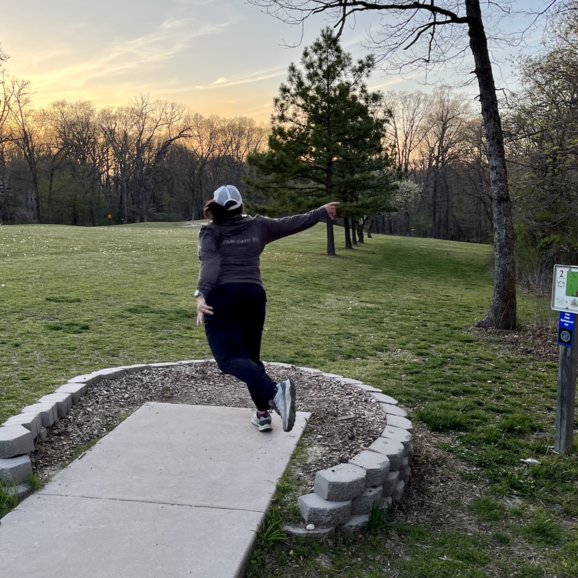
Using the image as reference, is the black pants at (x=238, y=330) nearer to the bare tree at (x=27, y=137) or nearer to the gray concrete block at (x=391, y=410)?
the gray concrete block at (x=391, y=410)

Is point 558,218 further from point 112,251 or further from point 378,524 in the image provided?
point 112,251

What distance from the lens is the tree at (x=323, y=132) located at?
20672mm

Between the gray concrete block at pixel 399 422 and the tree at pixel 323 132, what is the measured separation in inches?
678

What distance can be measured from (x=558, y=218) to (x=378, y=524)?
1061cm

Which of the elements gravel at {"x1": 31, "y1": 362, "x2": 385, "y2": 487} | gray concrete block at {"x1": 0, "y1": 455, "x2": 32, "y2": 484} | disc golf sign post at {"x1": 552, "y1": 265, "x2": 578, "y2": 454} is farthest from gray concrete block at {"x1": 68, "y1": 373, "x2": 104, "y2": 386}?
disc golf sign post at {"x1": 552, "y1": 265, "x2": 578, "y2": 454}

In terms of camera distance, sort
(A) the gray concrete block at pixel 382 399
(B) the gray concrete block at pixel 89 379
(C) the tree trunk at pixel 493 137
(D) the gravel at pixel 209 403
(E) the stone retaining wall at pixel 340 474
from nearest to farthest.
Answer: (E) the stone retaining wall at pixel 340 474 < (D) the gravel at pixel 209 403 < (A) the gray concrete block at pixel 382 399 < (B) the gray concrete block at pixel 89 379 < (C) the tree trunk at pixel 493 137

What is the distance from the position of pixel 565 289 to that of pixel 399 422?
1464 mm

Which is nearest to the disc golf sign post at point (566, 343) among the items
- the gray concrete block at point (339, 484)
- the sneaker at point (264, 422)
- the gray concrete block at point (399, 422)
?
the gray concrete block at point (399, 422)

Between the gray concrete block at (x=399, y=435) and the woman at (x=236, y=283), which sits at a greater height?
the woman at (x=236, y=283)

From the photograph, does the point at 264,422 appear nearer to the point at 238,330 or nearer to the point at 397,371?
the point at 238,330

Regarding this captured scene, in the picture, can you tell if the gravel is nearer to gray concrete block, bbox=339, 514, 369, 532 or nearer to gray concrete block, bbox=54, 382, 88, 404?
gray concrete block, bbox=54, 382, 88, 404

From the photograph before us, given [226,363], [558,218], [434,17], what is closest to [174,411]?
[226,363]

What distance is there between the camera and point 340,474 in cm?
286

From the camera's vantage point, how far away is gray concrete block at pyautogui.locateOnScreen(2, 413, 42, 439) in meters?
3.30
